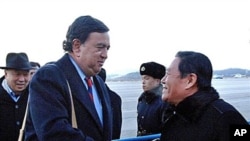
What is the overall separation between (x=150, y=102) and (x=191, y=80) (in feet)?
6.76

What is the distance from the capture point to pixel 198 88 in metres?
2.47

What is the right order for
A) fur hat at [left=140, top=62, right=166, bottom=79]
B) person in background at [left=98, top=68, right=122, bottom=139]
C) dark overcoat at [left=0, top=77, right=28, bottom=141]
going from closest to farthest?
person in background at [left=98, top=68, right=122, bottom=139] < dark overcoat at [left=0, top=77, right=28, bottom=141] < fur hat at [left=140, top=62, right=166, bottom=79]

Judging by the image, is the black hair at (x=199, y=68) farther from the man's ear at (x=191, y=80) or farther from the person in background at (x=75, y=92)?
the person in background at (x=75, y=92)

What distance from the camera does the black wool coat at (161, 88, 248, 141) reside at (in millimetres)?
2197

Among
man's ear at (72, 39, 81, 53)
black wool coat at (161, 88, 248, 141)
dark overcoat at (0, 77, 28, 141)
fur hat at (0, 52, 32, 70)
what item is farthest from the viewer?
fur hat at (0, 52, 32, 70)

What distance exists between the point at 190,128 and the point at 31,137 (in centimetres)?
99

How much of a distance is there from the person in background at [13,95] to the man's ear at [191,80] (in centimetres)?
205

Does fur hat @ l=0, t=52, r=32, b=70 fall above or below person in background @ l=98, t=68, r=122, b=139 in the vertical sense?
above

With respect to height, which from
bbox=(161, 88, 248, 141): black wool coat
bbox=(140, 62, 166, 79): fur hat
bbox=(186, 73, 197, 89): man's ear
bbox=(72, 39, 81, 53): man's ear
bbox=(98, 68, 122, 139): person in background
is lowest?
bbox=(98, 68, 122, 139): person in background

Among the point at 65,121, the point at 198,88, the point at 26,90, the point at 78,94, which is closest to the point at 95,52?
the point at 78,94

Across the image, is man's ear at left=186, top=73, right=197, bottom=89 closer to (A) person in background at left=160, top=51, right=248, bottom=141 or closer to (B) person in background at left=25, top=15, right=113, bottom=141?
(A) person in background at left=160, top=51, right=248, bottom=141

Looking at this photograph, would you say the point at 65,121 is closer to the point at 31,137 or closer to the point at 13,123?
the point at 31,137

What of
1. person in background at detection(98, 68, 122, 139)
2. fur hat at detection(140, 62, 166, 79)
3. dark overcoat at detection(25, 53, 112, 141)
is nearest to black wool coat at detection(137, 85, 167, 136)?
fur hat at detection(140, 62, 166, 79)

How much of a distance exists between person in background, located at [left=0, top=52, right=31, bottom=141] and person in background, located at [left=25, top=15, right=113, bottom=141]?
1.52 m
